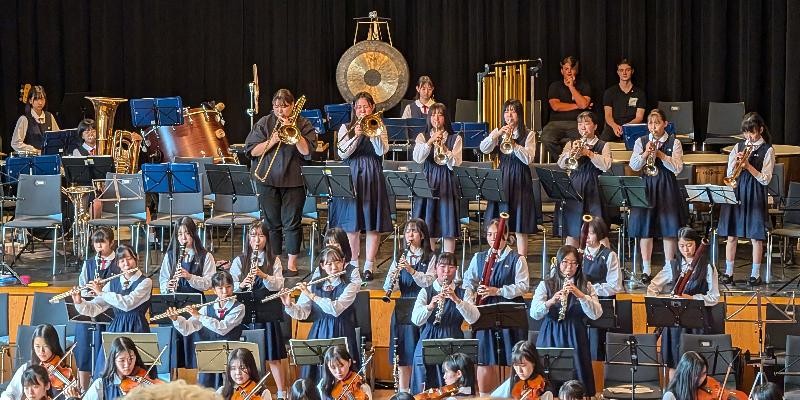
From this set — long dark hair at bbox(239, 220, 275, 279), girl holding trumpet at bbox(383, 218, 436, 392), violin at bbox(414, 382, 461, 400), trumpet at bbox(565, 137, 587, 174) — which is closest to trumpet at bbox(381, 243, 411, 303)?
girl holding trumpet at bbox(383, 218, 436, 392)

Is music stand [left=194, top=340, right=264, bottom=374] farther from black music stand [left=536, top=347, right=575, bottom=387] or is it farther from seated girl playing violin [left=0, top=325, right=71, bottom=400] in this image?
black music stand [left=536, top=347, right=575, bottom=387]

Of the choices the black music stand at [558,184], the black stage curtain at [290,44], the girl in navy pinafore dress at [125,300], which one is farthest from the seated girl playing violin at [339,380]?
the black stage curtain at [290,44]

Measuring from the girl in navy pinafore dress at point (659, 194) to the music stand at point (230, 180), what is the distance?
336cm

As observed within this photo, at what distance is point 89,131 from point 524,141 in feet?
15.8

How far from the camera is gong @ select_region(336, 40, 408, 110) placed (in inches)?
610

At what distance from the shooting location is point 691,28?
16047 millimetres

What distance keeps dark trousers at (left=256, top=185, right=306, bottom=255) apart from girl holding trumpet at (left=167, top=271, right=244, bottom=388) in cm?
134

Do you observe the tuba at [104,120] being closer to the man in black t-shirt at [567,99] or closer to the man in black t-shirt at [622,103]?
the man in black t-shirt at [567,99]

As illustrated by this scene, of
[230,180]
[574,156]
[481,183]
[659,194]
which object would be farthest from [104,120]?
[659,194]

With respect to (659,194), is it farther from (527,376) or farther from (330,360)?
(330,360)

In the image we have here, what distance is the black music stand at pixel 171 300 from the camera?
10484 mm

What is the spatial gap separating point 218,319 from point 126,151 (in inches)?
159

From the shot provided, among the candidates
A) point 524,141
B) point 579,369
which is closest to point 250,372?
point 579,369

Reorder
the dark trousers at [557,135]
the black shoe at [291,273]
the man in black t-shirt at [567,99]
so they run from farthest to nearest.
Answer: the man in black t-shirt at [567,99] < the dark trousers at [557,135] < the black shoe at [291,273]
